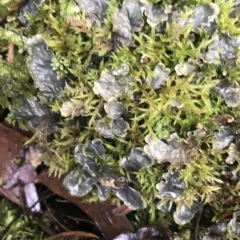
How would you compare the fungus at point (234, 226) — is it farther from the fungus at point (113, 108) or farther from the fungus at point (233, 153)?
the fungus at point (113, 108)

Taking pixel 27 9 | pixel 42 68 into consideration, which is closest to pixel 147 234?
pixel 42 68

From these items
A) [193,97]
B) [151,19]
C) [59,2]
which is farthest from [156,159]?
[59,2]

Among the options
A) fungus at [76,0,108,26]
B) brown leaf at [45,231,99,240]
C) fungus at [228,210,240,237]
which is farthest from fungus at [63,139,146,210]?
fungus at [76,0,108,26]

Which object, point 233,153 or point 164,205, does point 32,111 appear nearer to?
point 164,205

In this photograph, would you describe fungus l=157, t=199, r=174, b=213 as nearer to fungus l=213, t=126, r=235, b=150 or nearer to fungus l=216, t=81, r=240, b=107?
fungus l=213, t=126, r=235, b=150

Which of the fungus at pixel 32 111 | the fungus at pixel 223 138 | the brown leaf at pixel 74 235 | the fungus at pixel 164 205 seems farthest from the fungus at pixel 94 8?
the brown leaf at pixel 74 235

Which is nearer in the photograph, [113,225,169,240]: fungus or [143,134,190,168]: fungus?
[143,134,190,168]: fungus

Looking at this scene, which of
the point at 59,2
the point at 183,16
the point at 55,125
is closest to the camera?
the point at 183,16

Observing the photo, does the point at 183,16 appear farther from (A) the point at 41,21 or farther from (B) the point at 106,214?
(B) the point at 106,214
